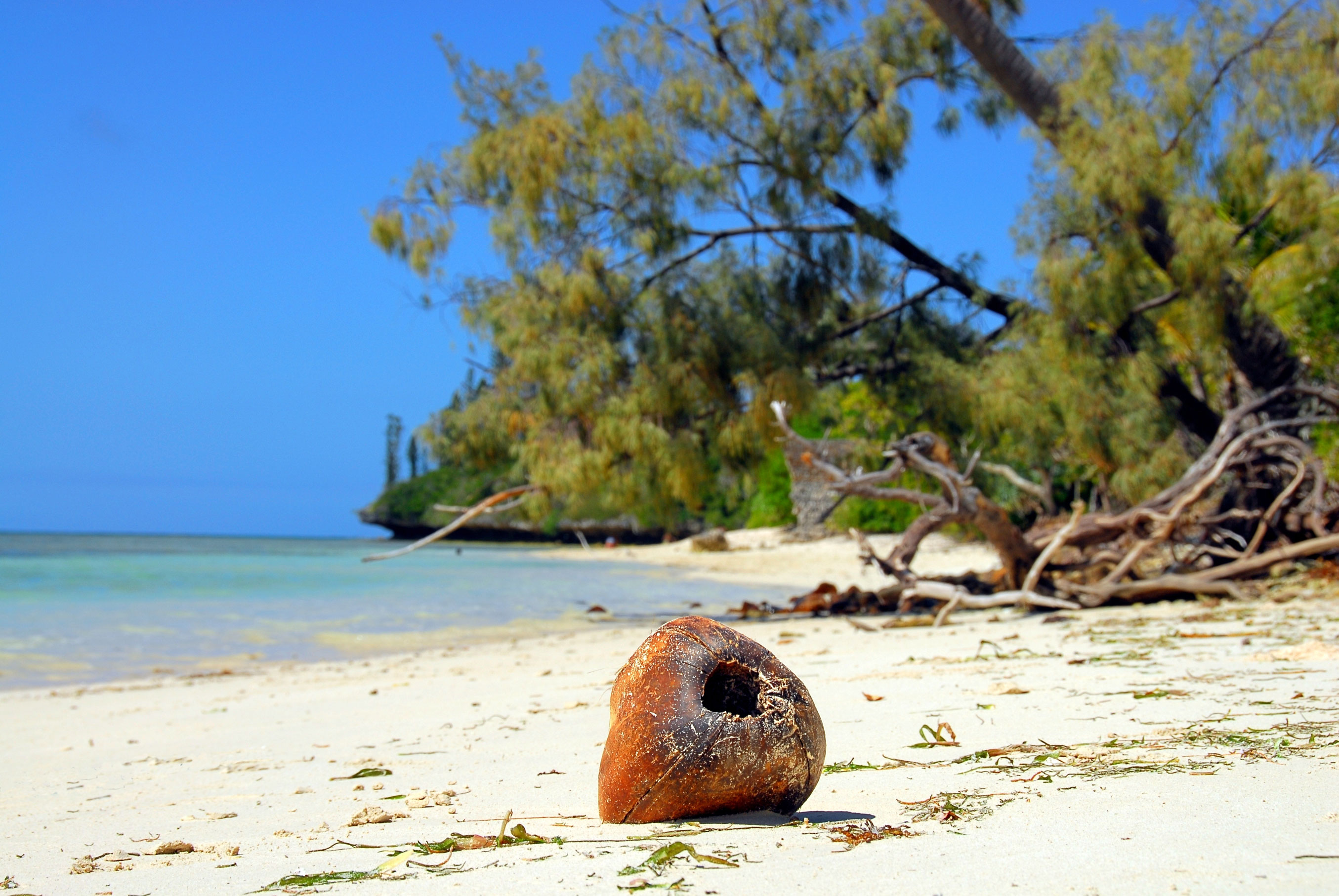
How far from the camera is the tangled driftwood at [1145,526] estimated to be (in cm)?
784

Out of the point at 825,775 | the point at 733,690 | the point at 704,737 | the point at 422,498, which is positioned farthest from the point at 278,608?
the point at 422,498

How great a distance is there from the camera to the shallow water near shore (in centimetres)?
819

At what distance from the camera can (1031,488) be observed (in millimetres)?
17828

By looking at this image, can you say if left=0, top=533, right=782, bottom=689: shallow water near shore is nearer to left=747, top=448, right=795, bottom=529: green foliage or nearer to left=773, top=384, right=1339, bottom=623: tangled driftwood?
left=773, top=384, right=1339, bottom=623: tangled driftwood

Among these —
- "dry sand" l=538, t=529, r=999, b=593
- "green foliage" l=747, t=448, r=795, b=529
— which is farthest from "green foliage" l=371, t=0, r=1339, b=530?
"green foliage" l=747, t=448, r=795, b=529

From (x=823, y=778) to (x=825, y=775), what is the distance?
0.09 ft

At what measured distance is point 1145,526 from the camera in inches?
341

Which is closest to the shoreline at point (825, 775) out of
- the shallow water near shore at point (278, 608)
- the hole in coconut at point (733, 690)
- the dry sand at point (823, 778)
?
the dry sand at point (823, 778)

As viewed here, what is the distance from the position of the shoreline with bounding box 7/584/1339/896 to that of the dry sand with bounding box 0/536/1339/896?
12 millimetres

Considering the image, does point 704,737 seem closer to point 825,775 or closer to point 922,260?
point 825,775

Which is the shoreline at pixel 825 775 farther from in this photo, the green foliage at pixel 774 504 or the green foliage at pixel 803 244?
the green foliage at pixel 774 504

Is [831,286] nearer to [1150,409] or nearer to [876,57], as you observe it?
[876,57]

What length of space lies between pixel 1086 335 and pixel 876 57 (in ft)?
12.1

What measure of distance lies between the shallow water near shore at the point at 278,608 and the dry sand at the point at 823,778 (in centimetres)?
217
